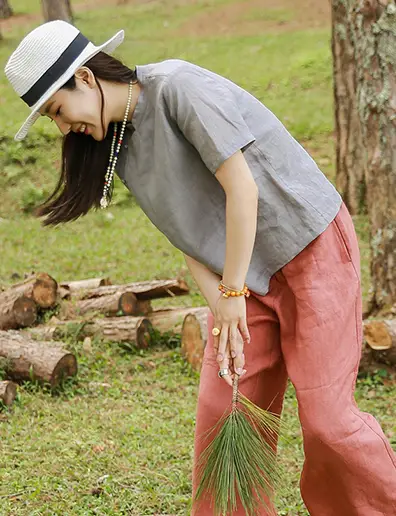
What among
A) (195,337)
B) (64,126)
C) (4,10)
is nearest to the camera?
(64,126)

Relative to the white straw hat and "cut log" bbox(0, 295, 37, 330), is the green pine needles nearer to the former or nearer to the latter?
the white straw hat

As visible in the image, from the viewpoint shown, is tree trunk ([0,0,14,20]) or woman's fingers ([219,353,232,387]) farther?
tree trunk ([0,0,14,20])

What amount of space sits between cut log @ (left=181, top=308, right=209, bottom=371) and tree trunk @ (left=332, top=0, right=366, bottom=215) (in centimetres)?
300

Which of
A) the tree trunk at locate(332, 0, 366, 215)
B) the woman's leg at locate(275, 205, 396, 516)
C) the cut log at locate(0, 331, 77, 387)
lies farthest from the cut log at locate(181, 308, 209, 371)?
the tree trunk at locate(332, 0, 366, 215)

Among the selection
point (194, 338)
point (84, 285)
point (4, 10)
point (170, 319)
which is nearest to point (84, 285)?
point (84, 285)

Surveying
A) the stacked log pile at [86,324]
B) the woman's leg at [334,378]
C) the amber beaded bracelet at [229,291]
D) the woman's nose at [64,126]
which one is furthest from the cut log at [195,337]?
the woman's nose at [64,126]

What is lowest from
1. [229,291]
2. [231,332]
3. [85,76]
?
[231,332]

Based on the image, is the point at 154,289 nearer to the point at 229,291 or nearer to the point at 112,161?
the point at 112,161

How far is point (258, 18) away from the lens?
53.5 ft

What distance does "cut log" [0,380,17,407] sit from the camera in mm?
4285

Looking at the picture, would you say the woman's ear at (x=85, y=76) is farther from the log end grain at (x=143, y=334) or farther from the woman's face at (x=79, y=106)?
the log end grain at (x=143, y=334)

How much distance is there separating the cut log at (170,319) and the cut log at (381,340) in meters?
1.12

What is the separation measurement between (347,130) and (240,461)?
5328 millimetres

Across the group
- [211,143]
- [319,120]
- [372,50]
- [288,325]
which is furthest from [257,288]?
[319,120]
